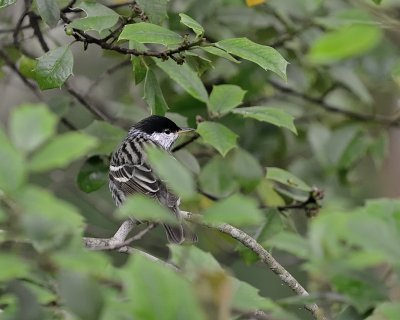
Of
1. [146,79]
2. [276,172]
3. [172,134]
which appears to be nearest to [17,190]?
[146,79]

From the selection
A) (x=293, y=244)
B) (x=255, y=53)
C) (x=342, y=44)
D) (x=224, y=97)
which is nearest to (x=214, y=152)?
(x=224, y=97)

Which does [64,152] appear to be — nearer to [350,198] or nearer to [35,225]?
[35,225]

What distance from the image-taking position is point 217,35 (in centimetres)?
534

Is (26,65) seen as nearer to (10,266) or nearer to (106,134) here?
(106,134)

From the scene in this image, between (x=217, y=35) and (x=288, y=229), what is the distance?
1377 mm

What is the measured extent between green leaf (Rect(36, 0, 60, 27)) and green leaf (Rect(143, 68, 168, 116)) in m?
0.46

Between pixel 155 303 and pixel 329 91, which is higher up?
pixel 155 303

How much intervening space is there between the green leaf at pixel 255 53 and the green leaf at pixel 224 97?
0.57 metres

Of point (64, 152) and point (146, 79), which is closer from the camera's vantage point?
point (64, 152)

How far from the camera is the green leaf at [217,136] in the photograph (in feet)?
12.6

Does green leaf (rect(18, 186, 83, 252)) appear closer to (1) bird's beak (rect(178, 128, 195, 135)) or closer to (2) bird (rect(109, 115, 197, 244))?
(2) bird (rect(109, 115, 197, 244))

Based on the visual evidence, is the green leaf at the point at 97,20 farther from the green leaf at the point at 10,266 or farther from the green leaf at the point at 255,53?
the green leaf at the point at 10,266

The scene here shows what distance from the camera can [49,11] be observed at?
3695 mm

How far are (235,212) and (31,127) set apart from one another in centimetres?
39
